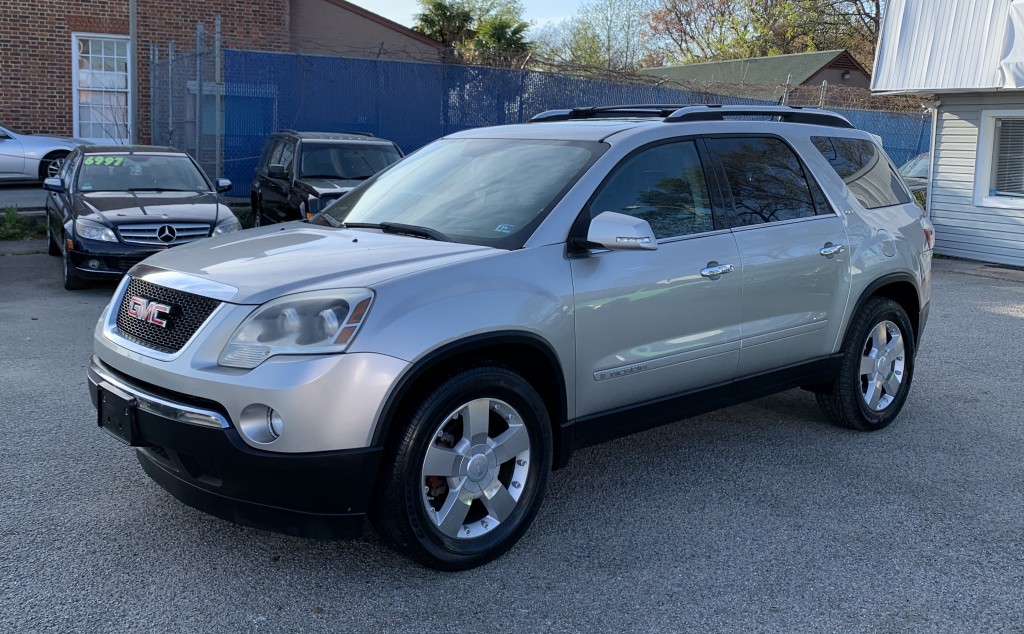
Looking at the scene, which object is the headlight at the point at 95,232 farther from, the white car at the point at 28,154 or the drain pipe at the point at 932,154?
the drain pipe at the point at 932,154

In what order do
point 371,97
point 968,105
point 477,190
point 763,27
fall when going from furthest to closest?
1. point 763,27
2. point 371,97
3. point 968,105
4. point 477,190

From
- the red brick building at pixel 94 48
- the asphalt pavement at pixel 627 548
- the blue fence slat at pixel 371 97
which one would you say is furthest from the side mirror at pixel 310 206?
the red brick building at pixel 94 48

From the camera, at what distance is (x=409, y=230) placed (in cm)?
449

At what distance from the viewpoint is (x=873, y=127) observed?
22156 mm

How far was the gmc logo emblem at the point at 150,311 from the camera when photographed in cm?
387

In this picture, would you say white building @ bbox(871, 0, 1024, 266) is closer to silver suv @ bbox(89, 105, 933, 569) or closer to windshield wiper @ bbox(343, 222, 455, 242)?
silver suv @ bbox(89, 105, 933, 569)

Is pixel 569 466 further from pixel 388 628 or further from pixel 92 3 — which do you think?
pixel 92 3

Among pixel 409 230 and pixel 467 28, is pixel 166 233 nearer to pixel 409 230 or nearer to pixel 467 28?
pixel 409 230

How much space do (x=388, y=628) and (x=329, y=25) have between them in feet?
69.1

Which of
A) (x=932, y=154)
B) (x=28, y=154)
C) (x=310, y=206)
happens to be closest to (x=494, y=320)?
(x=310, y=206)

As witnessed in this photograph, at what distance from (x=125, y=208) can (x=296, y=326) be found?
7340mm

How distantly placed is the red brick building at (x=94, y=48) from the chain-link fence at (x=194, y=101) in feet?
4.75

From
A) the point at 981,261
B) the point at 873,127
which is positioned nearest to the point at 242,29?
the point at 873,127

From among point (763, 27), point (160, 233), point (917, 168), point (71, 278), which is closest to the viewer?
point (160, 233)
